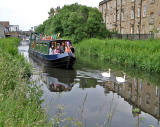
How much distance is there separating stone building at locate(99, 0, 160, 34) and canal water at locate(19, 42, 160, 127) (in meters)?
13.7

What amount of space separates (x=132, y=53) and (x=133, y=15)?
18741 millimetres

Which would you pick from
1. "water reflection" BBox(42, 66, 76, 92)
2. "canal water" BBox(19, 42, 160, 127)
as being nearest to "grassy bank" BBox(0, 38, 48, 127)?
"canal water" BBox(19, 42, 160, 127)

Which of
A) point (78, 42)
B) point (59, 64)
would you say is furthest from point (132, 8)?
point (59, 64)

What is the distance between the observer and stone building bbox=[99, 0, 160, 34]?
99.4ft

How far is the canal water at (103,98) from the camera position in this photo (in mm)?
7528

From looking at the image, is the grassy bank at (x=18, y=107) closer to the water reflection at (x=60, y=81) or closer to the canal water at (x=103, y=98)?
the canal water at (x=103, y=98)

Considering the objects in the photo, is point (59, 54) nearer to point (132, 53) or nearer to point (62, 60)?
point (62, 60)

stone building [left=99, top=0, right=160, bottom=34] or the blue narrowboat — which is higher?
stone building [left=99, top=0, right=160, bottom=34]

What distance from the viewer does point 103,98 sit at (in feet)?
33.0

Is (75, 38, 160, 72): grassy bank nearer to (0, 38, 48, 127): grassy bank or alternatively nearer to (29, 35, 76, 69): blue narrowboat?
(29, 35, 76, 69): blue narrowboat

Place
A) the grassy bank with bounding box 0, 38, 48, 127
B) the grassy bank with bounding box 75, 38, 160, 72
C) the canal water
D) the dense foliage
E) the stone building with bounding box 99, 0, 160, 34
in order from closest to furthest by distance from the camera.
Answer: the grassy bank with bounding box 0, 38, 48, 127, the canal water, the grassy bank with bounding box 75, 38, 160, 72, the stone building with bounding box 99, 0, 160, 34, the dense foliage

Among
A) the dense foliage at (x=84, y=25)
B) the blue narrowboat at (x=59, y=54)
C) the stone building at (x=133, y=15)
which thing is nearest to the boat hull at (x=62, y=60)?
the blue narrowboat at (x=59, y=54)

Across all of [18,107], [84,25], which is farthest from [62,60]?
[84,25]

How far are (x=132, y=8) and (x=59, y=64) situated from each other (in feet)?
71.1
